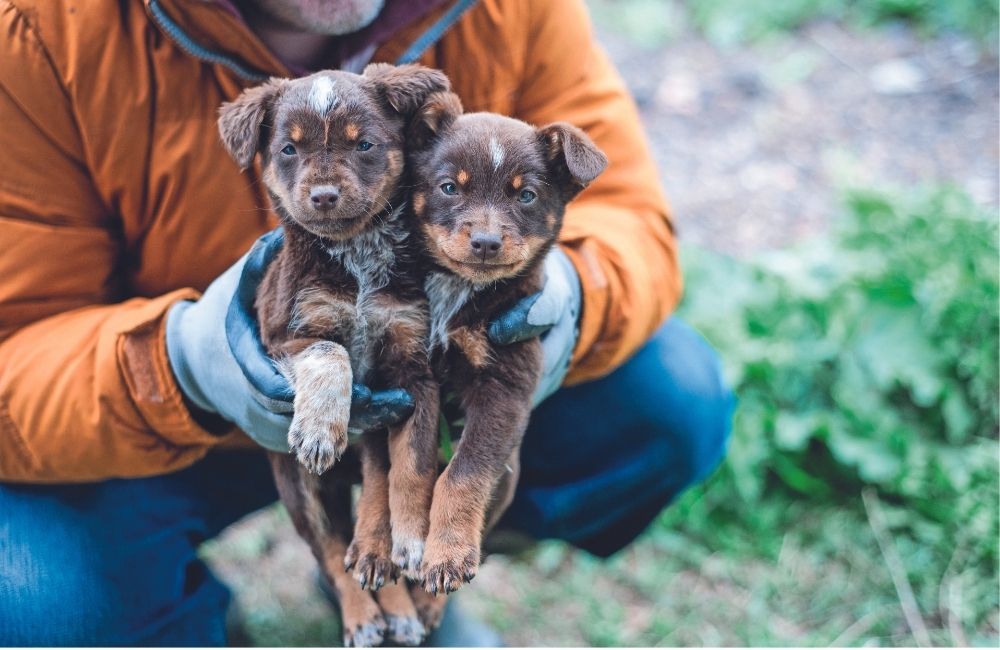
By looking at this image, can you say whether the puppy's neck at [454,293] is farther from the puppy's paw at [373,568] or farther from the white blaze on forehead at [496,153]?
the puppy's paw at [373,568]

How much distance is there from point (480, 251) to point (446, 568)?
2.59ft

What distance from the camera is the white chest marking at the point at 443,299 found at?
2.62 meters

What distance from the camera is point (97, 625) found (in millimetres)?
3020

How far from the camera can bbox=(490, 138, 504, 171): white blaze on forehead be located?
2.59m

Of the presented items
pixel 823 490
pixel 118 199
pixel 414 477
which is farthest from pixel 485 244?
pixel 823 490

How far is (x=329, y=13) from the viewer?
2.85 meters

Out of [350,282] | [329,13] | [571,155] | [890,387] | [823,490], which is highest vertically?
[329,13]

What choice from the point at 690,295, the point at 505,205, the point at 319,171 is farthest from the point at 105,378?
the point at 690,295

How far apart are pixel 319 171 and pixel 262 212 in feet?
2.16

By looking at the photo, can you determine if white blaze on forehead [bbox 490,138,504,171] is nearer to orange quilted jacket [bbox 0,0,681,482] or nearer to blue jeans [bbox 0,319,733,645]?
orange quilted jacket [bbox 0,0,681,482]

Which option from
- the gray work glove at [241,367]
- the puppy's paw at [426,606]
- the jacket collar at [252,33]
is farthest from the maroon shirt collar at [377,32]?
the puppy's paw at [426,606]

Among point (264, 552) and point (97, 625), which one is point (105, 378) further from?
point (264, 552)

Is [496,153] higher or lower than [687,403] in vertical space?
higher

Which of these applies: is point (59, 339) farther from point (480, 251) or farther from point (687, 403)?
point (687, 403)
